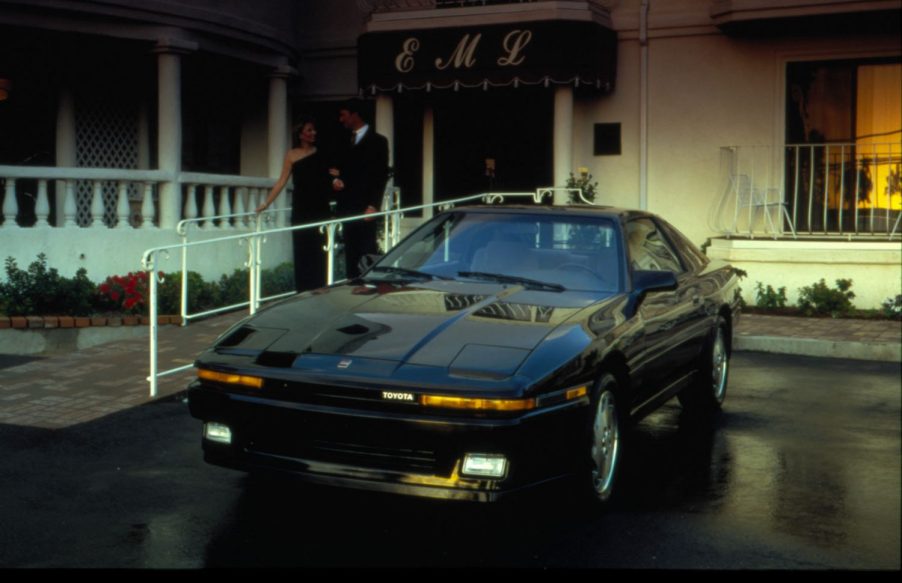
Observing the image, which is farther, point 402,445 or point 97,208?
point 97,208

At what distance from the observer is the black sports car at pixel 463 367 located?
4.82 m

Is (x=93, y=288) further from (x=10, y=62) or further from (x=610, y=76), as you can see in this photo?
(x=610, y=76)

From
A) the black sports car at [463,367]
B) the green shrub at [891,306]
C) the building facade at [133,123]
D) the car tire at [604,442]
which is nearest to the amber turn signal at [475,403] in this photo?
the black sports car at [463,367]

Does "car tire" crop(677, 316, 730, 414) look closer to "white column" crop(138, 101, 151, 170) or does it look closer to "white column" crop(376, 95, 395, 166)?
"white column" crop(376, 95, 395, 166)

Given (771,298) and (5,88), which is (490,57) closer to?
(771,298)

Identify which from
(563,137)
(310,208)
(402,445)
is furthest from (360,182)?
(402,445)

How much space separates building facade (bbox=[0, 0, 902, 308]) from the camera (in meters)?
13.8

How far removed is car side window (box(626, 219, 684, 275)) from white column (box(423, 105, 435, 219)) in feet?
32.5

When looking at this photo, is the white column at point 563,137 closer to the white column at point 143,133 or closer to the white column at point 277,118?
the white column at point 277,118

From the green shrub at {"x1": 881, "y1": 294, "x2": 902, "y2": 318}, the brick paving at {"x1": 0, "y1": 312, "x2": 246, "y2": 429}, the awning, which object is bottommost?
the brick paving at {"x1": 0, "y1": 312, "x2": 246, "y2": 429}

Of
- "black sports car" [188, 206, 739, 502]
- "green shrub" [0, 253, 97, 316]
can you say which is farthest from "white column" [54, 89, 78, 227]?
"black sports car" [188, 206, 739, 502]

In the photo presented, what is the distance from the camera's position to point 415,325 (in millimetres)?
5336

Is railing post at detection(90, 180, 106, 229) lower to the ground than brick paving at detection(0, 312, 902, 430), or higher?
higher

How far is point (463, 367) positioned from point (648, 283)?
1582 millimetres
